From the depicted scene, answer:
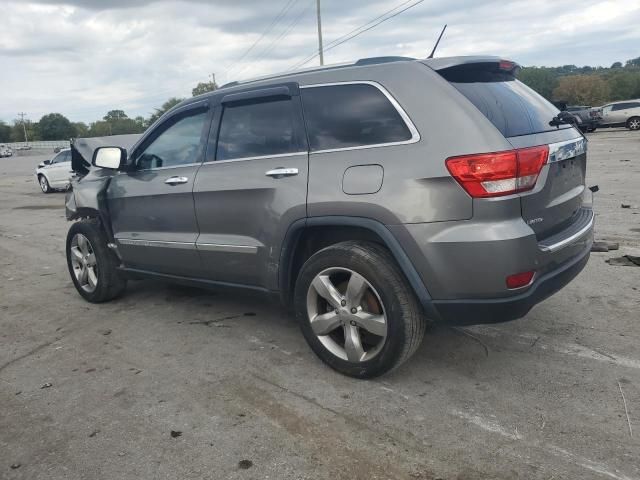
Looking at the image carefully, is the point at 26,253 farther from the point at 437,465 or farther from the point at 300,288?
the point at 437,465

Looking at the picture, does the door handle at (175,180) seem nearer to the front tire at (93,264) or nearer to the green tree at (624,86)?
the front tire at (93,264)

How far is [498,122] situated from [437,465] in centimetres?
181

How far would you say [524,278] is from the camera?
2.95 m

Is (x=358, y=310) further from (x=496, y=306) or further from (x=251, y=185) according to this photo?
(x=251, y=185)

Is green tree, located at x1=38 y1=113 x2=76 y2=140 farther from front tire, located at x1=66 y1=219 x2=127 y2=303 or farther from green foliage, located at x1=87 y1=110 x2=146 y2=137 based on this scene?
front tire, located at x1=66 y1=219 x2=127 y2=303

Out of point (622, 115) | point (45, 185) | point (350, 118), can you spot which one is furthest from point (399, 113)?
point (622, 115)

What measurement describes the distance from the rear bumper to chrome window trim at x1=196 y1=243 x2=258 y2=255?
1370mm

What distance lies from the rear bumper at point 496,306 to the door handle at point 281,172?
3.93 feet

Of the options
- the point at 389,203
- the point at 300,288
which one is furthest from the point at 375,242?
the point at 300,288

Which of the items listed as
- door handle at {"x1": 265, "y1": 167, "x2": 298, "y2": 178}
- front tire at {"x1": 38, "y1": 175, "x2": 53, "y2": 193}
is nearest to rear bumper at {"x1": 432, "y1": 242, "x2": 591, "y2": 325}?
door handle at {"x1": 265, "y1": 167, "x2": 298, "y2": 178}

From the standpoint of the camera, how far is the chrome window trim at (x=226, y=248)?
3.87 metres

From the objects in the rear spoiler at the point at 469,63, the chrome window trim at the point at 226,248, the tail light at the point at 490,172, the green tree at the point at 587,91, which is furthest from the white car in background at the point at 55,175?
the green tree at the point at 587,91

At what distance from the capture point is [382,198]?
3.13 metres

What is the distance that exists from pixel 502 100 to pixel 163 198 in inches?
104
